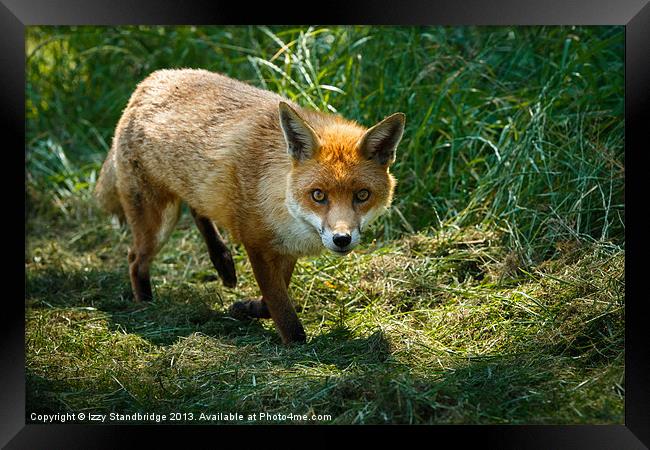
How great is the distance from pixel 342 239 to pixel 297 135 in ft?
2.62

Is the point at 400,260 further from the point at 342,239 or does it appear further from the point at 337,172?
the point at 342,239

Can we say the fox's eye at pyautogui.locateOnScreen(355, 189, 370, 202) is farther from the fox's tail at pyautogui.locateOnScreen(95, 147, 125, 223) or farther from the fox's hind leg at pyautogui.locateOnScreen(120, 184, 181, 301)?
the fox's tail at pyautogui.locateOnScreen(95, 147, 125, 223)

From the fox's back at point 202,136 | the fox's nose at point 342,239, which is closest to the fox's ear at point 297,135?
the fox's back at point 202,136

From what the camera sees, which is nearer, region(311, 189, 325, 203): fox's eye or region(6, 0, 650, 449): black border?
region(6, 0, 650, 449): black border

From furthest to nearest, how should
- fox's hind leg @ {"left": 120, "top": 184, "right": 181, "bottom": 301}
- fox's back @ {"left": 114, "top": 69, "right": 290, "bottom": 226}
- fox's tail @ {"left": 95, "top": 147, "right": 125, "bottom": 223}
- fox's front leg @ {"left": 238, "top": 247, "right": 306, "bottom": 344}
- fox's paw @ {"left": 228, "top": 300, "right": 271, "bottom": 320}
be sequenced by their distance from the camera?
1. fox's tail @ {"left": 95, "top": 147, "right": 125, "bottom": 223}
2. fox's hind leg @ {"left": 120, "top": 184, "right": 181, "bottom": 301}
3. fox's paw @ {"left": 228, "top": 300, "right": 271, "bottom": 320}
4. fox's back @ {"left": 114, "top": 69, "right": 290, "bottom": 226}
5. fox's front leg @ {"left": 238, "top": 247, "right": 306, "bottom": 344}

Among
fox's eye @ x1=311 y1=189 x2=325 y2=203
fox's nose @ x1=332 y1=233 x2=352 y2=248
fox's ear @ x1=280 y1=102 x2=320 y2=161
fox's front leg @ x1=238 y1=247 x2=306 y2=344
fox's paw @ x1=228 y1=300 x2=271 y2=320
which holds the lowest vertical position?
fox's paw @ x1=228 y1=300 x2=271 y2=320

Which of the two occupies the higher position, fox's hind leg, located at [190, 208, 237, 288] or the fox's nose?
the fox's nose

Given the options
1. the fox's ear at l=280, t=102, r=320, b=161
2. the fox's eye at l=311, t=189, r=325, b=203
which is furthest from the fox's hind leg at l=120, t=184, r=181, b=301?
the fox's eye at l=311, t=189, r=325, b=203

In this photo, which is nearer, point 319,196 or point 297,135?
point 319,196

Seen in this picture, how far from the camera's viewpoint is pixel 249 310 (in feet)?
17.9

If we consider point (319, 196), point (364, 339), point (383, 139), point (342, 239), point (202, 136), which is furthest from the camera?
point (202, 136)

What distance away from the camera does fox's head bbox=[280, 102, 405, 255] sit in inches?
177

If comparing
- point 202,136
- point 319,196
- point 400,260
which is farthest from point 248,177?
point 400,260
